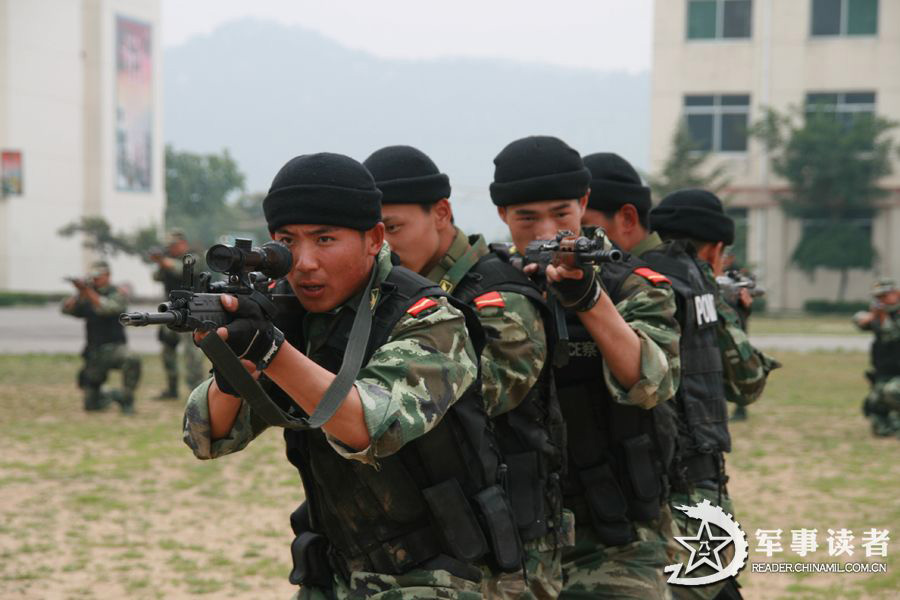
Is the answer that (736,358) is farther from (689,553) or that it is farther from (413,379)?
(413,379)

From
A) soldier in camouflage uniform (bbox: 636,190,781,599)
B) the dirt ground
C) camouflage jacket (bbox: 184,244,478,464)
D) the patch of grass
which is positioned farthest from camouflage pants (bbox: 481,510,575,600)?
the patch of grass

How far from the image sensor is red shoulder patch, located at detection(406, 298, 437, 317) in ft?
10.1

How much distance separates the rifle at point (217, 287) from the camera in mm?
2434

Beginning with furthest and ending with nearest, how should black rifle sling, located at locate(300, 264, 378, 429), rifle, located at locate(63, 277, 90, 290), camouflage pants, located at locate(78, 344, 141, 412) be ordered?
1. camouflage pants, located at locate(78, 344, 141, 412)
2. rifle, located at locate(63, 277, 90, 290)
3. black rifle sling, located at locate(300, 264, 378, 429)

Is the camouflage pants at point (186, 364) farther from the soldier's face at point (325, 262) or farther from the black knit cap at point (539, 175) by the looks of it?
the soldier's face at point (325, 262)

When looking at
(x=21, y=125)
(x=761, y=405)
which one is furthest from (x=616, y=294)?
(x=21, y=125)

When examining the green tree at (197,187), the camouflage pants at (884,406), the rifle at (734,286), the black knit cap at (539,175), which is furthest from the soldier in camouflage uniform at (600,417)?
the green tree at (197,187)

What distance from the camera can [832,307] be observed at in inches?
1745

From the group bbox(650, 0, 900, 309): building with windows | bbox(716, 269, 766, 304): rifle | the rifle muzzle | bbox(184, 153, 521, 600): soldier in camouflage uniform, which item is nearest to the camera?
the rifle muzzle

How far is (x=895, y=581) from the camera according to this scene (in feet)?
23.7

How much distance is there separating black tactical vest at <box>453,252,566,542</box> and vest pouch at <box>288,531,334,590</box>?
1.97 feet

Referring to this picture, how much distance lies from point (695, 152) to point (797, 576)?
3907 centimetres

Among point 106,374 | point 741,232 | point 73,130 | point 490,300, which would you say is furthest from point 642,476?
point 73,130

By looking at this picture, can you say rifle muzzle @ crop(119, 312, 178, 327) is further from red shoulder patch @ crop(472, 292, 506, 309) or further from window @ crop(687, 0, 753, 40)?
window @ crop(687, 0, 753, 40)
